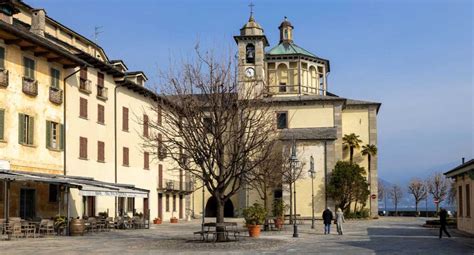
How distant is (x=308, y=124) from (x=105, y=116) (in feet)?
89.8

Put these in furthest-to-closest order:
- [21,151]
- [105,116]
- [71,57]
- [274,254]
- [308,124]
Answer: [308,124]
[105,116]
[71,57]
[21,151]
[274,254]

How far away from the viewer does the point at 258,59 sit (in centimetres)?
6394

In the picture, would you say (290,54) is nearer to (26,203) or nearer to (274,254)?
(26,203)

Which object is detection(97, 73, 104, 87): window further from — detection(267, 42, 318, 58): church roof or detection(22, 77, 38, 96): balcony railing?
detection(267, 42, 318, 58): church roof

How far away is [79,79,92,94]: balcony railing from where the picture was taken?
3662 centimetres

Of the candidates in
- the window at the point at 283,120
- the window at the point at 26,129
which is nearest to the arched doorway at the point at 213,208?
the window at the point at 283,120

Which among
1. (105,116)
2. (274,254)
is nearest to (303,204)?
(105,116)

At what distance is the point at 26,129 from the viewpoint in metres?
31.2

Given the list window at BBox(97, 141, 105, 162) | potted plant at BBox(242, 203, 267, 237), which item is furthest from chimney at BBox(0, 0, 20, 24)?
potted plant at BBox(242, 203, 267, 237)

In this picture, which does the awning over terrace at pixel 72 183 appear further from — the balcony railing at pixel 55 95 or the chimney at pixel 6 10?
the chimney at pixel 6 10

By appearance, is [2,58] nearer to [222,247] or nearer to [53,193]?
[53,193]

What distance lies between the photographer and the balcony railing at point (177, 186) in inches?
2056

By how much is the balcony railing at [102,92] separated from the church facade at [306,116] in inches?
810

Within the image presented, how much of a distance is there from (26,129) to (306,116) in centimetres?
3624
